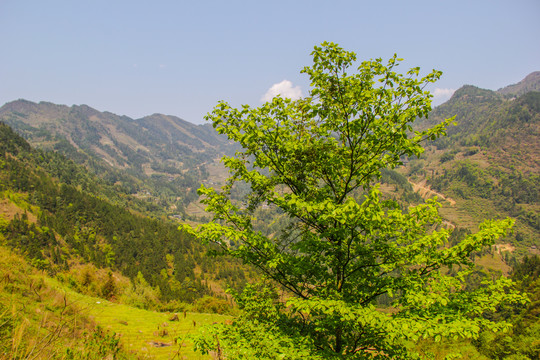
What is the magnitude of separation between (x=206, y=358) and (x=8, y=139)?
782 ft

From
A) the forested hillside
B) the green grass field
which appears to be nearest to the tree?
the green grass field

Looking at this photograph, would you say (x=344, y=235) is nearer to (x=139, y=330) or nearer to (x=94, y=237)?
(x=139, y=330)

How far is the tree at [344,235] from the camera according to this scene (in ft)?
17.7

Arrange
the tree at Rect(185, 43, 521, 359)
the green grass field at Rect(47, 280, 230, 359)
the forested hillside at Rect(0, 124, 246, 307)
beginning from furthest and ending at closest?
the forested hillside at Rect(0, 124, 246, 307) < the green grass field at Rect(47, 280, 230, 359) < the tree at Rect(185, 43, 521, 359)

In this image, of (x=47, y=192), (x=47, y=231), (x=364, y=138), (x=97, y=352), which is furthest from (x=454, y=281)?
(x=47, y=192)

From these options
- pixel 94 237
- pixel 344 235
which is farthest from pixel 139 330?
pixel 94 237

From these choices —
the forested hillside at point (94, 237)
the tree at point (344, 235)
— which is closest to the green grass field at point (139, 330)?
the tree at point (344, 235)

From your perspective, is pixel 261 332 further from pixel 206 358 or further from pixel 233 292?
pixel 206 358

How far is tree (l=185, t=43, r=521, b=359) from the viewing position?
5.38m

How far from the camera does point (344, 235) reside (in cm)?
591

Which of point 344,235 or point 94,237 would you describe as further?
point 94,237

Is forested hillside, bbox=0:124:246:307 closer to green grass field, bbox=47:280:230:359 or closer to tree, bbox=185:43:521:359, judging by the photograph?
green grass field, bbox=47:280:230:359

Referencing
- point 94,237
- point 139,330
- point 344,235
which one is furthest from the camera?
point 94,237

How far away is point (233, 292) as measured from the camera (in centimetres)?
762
